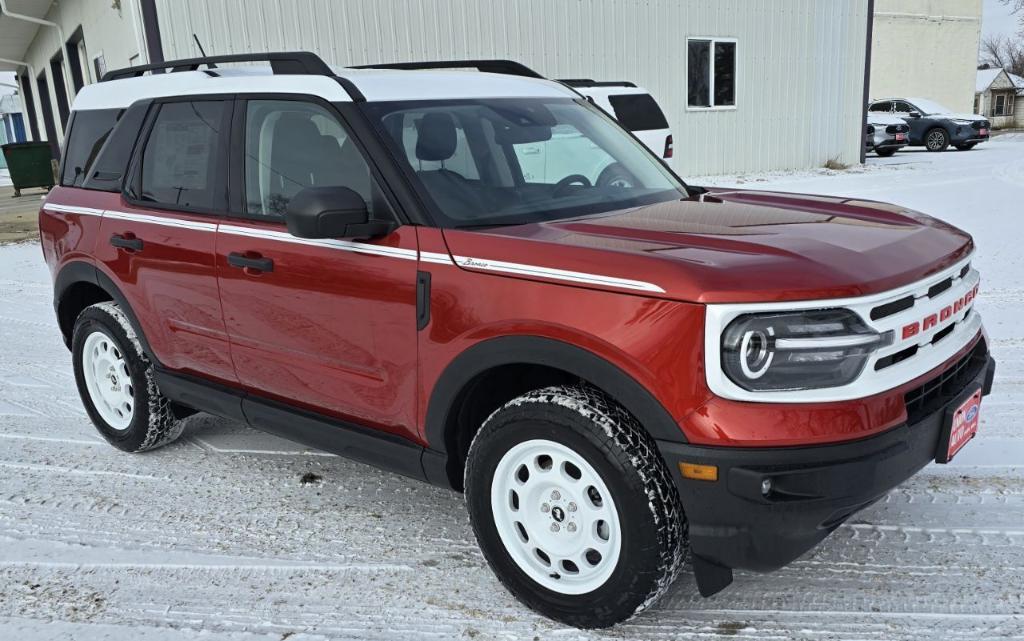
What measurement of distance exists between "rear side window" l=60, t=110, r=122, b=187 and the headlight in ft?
11.2

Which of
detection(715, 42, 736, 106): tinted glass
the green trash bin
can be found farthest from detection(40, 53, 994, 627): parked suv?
the green trash bin

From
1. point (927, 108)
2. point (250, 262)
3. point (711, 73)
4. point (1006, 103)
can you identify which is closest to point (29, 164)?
point (711, 73)

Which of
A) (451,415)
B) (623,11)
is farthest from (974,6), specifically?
(451,415)

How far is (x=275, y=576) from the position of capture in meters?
3.19

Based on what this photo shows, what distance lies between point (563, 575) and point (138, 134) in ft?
9.73

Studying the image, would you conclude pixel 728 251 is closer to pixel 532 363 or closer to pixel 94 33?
pixel 532 363

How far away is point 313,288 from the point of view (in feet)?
10.7

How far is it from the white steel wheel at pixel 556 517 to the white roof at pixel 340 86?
5.01 ft

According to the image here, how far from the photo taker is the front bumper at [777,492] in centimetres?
231

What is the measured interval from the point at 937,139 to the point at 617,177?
78.9 feet

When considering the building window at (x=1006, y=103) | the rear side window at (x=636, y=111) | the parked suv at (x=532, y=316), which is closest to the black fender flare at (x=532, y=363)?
the parked suv at (x=532, y=316)

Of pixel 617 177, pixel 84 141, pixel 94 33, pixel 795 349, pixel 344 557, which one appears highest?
pixel 94 33

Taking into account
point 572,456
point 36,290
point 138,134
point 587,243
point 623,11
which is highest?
point 623,11

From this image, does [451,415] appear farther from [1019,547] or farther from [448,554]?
[1019,547]
